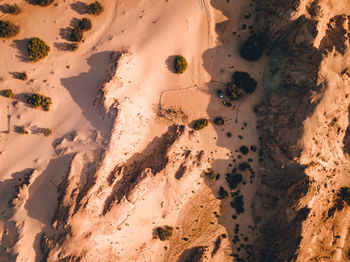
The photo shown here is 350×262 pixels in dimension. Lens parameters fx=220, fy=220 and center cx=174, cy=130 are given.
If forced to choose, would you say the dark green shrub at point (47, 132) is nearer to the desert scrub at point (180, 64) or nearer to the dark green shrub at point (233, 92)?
the desert scrub at point (180, 64)

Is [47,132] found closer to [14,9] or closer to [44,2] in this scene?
[14,9]

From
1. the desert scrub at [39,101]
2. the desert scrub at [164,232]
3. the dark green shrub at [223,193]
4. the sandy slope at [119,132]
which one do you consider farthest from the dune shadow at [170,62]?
the desert scrub at [164,232]

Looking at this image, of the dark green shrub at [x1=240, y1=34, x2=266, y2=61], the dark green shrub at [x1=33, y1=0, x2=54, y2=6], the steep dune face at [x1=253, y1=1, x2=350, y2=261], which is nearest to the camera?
the steep dune face at [x1=253, y1=1, x2=350, y2=261]

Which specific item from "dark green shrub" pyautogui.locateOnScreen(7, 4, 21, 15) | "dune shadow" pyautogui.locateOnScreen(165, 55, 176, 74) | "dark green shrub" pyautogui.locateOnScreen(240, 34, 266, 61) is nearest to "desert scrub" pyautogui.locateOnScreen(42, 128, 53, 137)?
"dark green shrub" pyautogui.locateOnScreen(7, 4, 21, 15)

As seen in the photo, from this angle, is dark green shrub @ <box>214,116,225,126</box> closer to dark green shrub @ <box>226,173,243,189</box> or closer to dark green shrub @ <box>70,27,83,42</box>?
dark green shrub @ <box>226,173,243,189</box>

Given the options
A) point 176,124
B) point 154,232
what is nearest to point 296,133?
point 176,124
